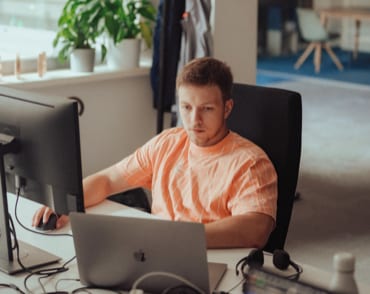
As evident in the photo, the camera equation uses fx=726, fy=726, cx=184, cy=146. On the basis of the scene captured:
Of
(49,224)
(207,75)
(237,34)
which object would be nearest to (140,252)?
(49,224)

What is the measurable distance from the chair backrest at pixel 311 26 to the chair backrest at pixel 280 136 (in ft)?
23.4

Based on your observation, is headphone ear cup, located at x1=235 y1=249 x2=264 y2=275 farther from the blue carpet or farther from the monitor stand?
the blue carpet

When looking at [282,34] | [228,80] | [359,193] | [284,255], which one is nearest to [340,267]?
[284,255]

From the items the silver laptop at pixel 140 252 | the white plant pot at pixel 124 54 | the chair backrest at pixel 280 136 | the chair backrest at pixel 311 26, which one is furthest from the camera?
the chair backrest at pixel 311 26

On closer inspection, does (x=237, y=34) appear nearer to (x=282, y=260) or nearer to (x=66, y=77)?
(x=66, y=77)

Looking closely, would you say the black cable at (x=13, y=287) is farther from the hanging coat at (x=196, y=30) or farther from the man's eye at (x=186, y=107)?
the hanging coat at (x=196, y=30)

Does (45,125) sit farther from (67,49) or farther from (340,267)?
(67,49)

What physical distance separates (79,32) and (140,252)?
8.30ft

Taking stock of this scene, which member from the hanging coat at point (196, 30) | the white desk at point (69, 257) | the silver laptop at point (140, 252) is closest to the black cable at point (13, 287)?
the white desk at point (69, 257)

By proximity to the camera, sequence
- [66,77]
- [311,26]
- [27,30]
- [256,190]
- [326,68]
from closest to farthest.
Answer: [256,190], [66,77], [27,30], [311,26], [326,68]

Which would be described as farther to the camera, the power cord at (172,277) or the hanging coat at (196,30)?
the hanging coat at (196,30)

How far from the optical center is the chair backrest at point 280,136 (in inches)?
90.6

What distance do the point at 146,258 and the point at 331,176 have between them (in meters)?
3.50

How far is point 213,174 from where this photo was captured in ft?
7.36
